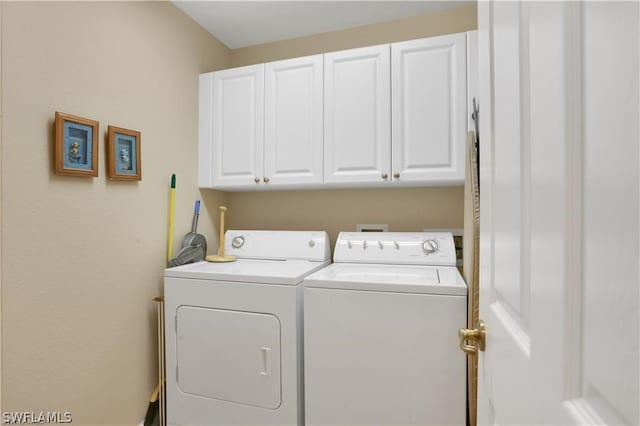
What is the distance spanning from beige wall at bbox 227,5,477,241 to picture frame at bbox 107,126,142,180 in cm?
96

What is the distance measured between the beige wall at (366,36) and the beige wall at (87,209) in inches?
22.6

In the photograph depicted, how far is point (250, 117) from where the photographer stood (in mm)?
2262

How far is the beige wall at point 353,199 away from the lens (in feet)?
7.35

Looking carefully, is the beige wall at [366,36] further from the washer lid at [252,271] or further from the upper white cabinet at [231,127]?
the washer lid at [252,271]

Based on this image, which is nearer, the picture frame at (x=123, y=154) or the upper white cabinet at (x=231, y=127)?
the picture frame at (x=123, y=154)

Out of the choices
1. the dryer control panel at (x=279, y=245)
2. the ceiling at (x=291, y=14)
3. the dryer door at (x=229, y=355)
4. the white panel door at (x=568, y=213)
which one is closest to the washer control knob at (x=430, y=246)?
the dryer control panel at (x=279, y=245)

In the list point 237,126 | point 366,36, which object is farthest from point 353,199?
point 366,36

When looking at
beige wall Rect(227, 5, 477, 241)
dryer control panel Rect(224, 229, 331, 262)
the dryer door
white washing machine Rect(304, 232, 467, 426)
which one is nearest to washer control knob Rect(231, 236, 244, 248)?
dryer control panel Rect(224, 229, 331, 262)

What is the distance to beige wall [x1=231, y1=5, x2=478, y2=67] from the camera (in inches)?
87.1

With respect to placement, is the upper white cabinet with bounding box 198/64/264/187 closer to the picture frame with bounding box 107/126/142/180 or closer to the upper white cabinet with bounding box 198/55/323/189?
the upper white cabinet with bounding box 198/55/323/189

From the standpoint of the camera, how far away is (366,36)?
239 centimetres

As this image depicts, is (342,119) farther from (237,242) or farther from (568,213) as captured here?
(568,213)

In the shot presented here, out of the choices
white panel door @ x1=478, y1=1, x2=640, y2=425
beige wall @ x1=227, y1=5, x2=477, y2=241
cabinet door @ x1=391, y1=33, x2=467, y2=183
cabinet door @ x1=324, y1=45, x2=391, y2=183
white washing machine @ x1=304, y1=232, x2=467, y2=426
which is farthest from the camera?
beige wall @ x1=227, y1=5, x2=477, y2=241

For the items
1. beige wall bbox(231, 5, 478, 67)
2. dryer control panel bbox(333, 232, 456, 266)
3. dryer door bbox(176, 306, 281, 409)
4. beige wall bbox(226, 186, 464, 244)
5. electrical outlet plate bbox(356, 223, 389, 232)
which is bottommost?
dryer door bbox(176, 306, 281, 409)
